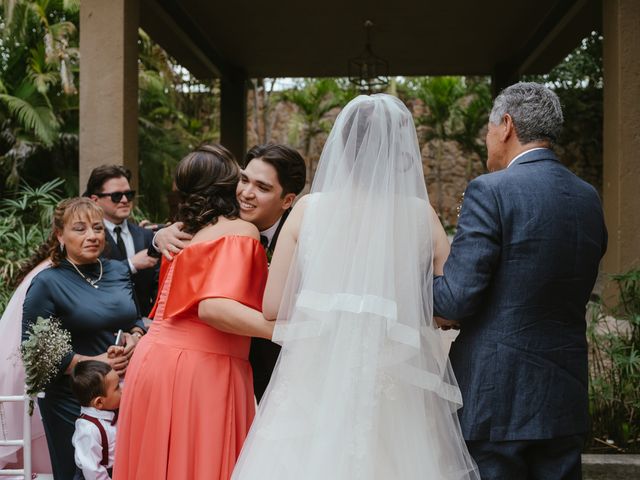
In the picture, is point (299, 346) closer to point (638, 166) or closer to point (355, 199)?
point (355, 199)

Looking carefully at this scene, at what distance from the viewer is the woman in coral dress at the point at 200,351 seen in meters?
2.79

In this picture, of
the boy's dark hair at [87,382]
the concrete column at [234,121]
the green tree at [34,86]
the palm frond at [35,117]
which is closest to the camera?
the boy's dark hair at [87,382]

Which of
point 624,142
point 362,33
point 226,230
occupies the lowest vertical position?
point 226,230

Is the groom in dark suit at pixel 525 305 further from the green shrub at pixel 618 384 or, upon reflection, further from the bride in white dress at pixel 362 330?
the green shrub at pixel 618 384

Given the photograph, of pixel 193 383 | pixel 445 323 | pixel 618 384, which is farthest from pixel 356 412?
pixel 618 384

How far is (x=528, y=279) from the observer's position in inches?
96.2

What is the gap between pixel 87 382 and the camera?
3418mm

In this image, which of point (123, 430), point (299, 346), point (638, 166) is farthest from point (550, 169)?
point (638, 166)

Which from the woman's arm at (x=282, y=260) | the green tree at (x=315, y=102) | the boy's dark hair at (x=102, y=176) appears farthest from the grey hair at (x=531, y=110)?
the green tree at (x=315, y=102)

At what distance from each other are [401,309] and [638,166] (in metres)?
4.77

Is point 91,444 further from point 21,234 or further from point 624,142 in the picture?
point 624,142

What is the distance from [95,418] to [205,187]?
1293 mm

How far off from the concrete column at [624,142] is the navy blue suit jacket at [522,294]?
412 cm

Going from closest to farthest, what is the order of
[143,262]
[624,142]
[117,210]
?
[143,262] → [117,210] → [624,142]
